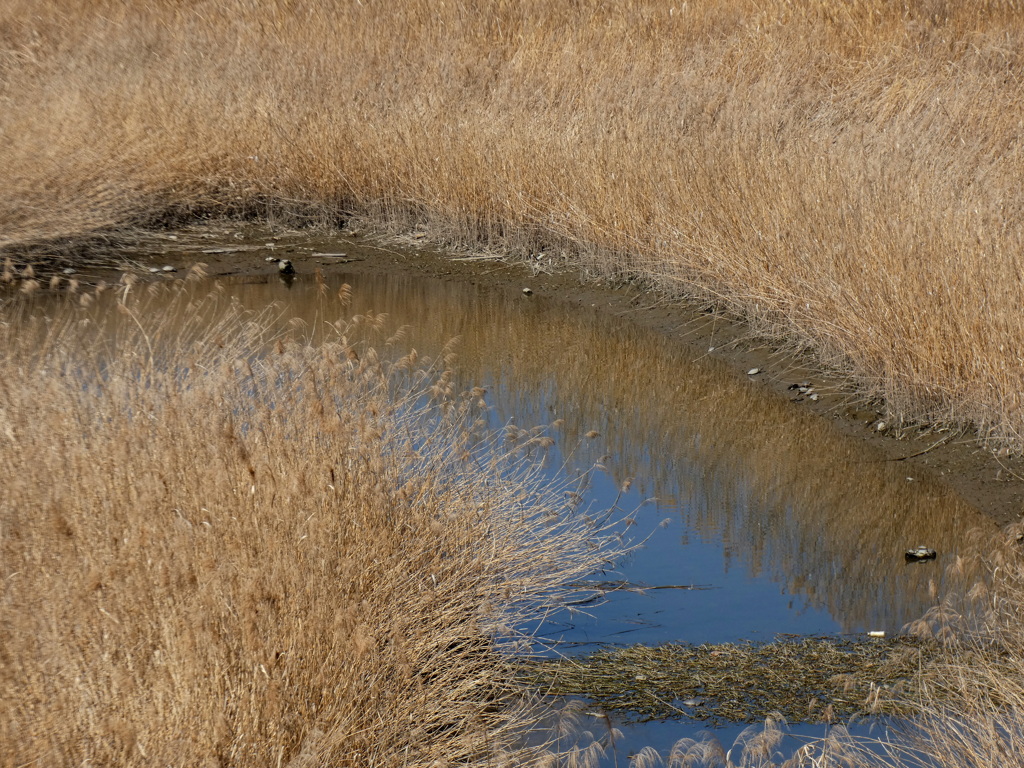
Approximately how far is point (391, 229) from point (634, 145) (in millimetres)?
2706

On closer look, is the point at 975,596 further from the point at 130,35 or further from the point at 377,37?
the point at 130,35

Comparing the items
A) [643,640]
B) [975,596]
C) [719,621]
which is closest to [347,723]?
[643,640]

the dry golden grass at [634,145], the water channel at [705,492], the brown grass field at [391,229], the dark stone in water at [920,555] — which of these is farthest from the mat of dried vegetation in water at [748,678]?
the dry golden grass at [634,145]

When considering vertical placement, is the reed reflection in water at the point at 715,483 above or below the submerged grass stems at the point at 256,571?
below

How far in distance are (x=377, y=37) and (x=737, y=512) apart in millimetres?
8348

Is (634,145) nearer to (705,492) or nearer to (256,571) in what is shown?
(705,492)

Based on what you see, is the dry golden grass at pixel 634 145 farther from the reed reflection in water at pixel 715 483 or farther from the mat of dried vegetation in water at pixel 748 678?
the mat of dried vegetation in water at pixel 748 678

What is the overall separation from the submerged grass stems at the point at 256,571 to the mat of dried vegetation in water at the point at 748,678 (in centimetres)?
30

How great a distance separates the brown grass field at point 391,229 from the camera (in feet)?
9.26

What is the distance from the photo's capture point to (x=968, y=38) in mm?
10062

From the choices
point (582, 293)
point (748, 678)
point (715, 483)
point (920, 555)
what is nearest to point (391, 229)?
point (582, 293)

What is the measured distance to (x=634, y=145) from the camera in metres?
8.43

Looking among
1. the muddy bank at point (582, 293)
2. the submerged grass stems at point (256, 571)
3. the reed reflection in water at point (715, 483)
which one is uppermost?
the submerged grass stems at point (256, 571)

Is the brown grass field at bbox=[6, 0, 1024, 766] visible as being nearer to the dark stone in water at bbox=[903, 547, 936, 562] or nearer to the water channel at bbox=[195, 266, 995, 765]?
the water channel at bbox=[195, 266, 995, 765]
